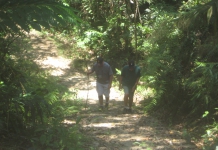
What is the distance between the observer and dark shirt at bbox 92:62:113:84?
9.07m

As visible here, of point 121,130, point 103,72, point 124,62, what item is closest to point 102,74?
point 103,72

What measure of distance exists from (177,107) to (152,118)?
0.91m

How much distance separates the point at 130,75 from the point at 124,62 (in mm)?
5658

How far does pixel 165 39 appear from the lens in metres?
9.68

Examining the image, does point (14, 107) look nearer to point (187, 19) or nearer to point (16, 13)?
point (16, 13)

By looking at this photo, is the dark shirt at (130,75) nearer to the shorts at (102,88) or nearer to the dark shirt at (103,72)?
the dark shirt at (103,72)

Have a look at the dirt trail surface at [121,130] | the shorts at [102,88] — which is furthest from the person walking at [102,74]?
the dirt trail surface at [121,130]

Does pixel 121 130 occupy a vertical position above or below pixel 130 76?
below

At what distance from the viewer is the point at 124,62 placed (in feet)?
48.0

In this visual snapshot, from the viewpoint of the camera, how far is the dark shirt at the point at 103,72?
29.8 ft

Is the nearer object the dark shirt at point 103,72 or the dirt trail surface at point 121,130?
the dirt trail surface at point 121,130

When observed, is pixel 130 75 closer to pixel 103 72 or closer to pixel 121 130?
pixel 103 72

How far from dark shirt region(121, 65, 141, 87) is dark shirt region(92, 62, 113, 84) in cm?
47

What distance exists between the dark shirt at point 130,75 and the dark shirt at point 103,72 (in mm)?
470
